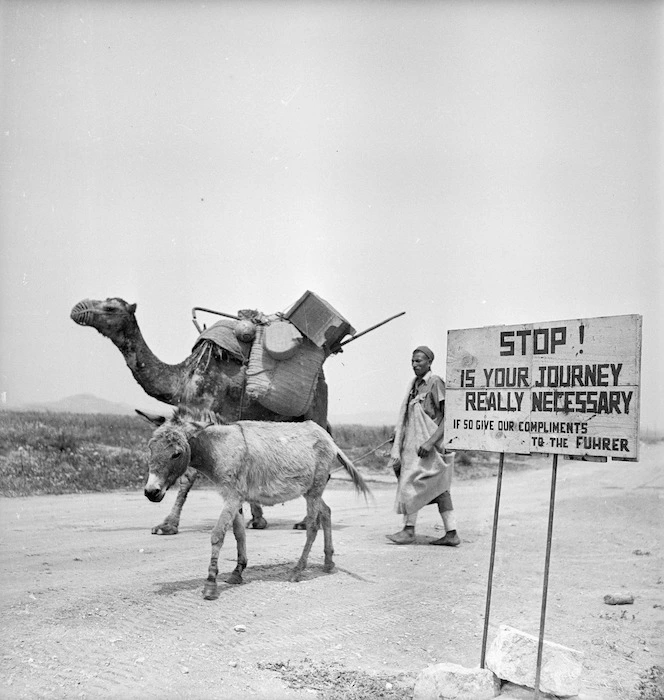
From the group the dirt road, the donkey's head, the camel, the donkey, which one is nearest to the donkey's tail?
the donkey

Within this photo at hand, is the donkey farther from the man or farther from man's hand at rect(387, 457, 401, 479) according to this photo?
man's hand at rect(387, 457, 401, 479)

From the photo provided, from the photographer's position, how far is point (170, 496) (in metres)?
14.2

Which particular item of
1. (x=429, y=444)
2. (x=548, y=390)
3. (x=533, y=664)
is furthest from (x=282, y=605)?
(x=429, y=444)

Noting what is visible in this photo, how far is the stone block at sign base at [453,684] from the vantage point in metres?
4.61

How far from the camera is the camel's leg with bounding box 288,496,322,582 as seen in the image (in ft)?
23.7

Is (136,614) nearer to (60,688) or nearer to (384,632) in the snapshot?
(60,688)

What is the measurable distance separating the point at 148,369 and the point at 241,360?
1125 mm

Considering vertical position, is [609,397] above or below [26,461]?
above

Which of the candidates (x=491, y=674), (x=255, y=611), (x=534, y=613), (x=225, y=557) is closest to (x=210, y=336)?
(x=225, y=557)

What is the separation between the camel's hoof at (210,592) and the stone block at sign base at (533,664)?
2.44m

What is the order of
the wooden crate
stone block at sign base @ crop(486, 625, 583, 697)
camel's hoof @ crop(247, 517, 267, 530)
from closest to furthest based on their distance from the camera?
stone block at sign base @ crop(486, 625, 583, 697) → the wooden crate → camel's hoof @ crop(247, 517, 267, 530)

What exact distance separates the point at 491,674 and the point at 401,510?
468 cm

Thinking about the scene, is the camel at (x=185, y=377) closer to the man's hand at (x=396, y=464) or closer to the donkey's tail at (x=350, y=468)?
the man's hand at (x=396, y=464)

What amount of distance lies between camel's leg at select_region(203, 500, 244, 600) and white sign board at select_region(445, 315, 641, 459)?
233 cm
